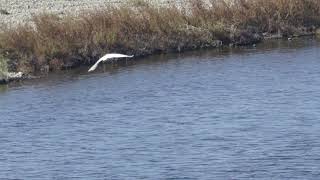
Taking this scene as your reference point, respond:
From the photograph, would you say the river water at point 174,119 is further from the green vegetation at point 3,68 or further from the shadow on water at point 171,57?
the green vegetation at point 3,68

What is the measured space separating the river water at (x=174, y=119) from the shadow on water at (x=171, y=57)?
42 mm

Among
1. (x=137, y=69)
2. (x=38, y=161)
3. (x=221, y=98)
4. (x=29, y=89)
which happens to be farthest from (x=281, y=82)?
(x=38, y=161)

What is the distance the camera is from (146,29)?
31656mm

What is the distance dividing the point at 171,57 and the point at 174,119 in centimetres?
725

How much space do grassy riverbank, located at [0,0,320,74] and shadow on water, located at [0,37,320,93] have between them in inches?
12.9

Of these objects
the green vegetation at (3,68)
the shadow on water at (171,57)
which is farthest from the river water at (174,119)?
the green vegetation at (3,68)

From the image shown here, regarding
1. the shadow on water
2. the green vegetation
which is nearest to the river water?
the shadow on water

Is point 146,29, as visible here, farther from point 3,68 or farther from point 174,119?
point 174,119

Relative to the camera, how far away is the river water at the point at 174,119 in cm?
2003

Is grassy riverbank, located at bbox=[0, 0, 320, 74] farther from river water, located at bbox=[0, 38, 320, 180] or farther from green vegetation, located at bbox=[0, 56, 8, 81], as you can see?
river water, located at bbox=[0, 38, 320, 180]

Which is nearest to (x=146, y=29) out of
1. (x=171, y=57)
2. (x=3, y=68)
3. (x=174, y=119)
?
(x=171, y=57)

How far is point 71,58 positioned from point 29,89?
287 centimetres

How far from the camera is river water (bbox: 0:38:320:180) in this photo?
65.7 ft

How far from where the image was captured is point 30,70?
93.2ft
